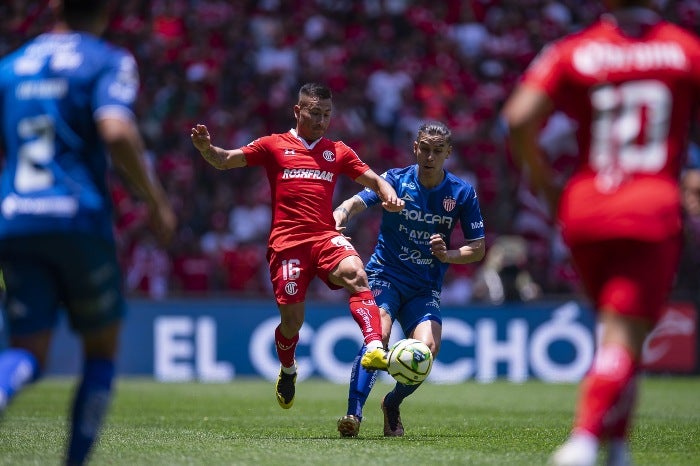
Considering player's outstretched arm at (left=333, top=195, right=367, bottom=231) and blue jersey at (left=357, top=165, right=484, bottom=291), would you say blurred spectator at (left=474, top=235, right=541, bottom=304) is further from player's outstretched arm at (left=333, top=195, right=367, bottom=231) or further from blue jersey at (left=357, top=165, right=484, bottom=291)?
player's outstretched arm at (left=333, top=195, right=367, bottom=231)

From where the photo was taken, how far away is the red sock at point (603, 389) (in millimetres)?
4898

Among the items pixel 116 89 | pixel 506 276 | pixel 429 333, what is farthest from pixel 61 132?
pixel 506 276

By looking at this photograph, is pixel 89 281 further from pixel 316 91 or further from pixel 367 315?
pixel 316 91

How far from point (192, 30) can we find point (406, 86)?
14.8ft

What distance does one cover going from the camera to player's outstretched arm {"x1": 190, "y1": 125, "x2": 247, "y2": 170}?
29.6ft

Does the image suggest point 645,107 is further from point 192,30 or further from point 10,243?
point 192,30

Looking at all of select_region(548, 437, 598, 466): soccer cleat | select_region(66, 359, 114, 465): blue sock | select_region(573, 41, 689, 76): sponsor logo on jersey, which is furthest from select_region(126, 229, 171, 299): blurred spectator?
select_region(548, 437, 598, 466): soccer cleat

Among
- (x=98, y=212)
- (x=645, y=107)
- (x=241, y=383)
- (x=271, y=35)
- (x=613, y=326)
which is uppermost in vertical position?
(x=271, y=35)

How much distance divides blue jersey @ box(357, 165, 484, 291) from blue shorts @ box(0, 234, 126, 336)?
4839mm

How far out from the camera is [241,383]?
17484 mm

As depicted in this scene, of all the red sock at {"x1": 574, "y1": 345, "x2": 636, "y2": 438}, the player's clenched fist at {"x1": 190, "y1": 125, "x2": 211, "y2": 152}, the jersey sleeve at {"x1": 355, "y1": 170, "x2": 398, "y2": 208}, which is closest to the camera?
the red sock at {"x1": 574, "y1": 345, "x2": 636, "y2": 438}

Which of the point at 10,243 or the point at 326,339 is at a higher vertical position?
the point at 10,243

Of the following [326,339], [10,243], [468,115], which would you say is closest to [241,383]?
[326,339]

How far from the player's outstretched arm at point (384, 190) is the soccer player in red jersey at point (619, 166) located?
4.03 m
